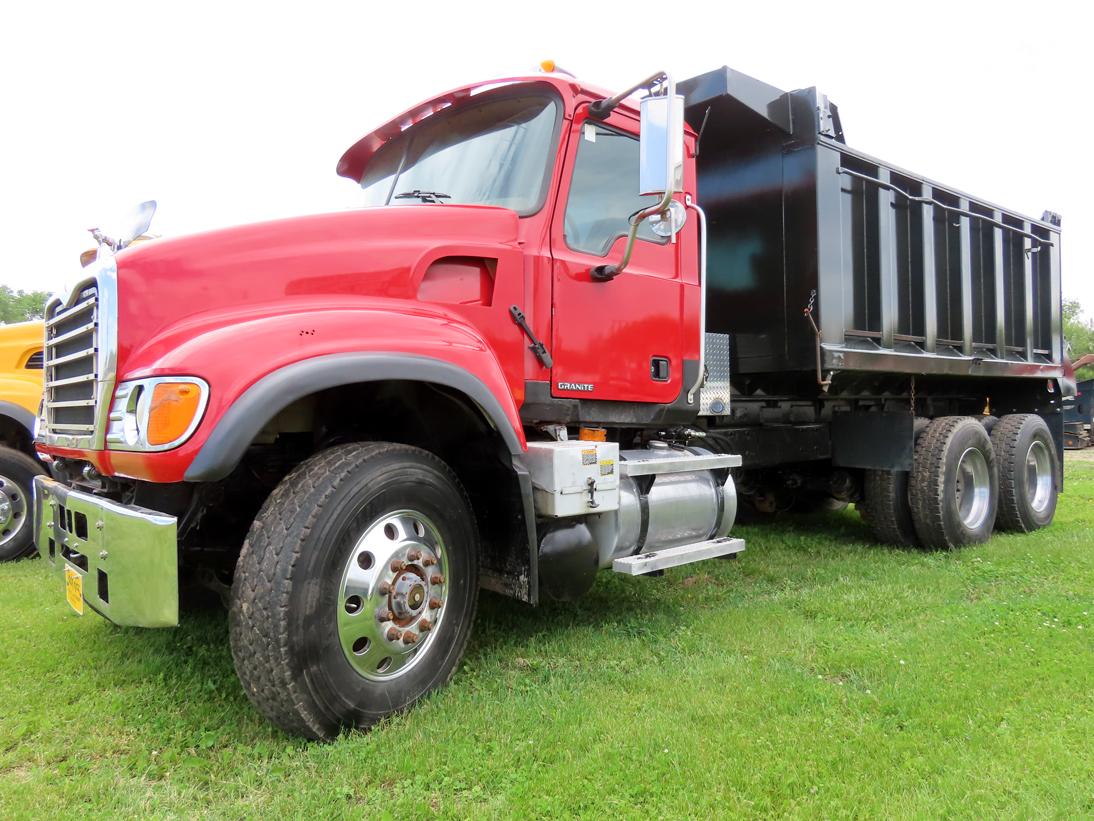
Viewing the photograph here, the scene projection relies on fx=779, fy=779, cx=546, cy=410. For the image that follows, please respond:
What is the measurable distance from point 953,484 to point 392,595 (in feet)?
16.7

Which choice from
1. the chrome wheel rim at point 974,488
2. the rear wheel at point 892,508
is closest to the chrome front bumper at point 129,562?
the rear wheel at point 892,508

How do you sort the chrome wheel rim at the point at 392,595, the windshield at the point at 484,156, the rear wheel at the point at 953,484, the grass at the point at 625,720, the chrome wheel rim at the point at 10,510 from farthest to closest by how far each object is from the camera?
the rear wheel at the point at 953,484, the chrome wheel rim at the point at 10,510, the windshield at the point at 484,156, the chrome wheel rim at the point at 392,595, the grass at the point at 625,720

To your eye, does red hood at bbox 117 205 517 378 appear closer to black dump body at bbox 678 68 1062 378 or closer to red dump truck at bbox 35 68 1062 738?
red dump truck at bbox 35 68 1062 738

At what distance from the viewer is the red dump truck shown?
2713 mm

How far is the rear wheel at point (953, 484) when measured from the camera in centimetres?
618

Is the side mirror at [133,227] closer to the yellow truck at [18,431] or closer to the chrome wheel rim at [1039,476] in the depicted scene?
the yellow truck at [18,431]

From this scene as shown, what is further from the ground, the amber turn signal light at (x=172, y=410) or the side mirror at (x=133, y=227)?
the side mirror at (x=133, y=227)

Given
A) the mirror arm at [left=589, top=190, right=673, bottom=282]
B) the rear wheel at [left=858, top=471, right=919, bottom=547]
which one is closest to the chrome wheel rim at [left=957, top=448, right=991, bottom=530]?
the rear wheel at [left=858, top=471, right=919, bottom=547]

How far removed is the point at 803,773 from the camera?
2.57 meters

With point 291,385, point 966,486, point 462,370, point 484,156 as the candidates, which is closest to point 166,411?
point 291,385

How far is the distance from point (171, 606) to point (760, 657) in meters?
2.56

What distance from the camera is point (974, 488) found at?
22.6 ft

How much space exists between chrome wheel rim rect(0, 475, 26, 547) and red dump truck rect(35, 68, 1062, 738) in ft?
8.99

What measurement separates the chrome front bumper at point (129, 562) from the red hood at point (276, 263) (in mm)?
541
